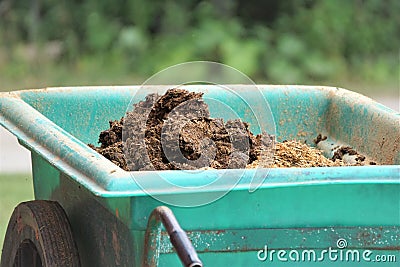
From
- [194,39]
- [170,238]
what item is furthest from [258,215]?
[194,39]

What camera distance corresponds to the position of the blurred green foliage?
6.91m

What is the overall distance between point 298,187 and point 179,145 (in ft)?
1.67

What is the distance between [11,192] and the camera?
15.1 ft

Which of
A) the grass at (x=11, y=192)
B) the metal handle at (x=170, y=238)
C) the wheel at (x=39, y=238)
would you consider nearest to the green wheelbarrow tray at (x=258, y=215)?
the metal handle at (x=170, y=238)

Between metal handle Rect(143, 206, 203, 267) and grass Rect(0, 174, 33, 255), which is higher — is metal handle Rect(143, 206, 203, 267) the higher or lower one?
the higher one

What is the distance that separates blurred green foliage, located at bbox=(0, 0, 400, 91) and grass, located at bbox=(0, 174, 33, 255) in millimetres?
1991

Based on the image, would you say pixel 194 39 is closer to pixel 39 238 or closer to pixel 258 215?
pixel 39 238

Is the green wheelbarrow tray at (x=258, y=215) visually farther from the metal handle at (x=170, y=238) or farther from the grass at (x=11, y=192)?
the grass at (x=11, y=192)

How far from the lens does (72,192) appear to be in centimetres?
221

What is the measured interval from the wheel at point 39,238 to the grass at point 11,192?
68.0 inches

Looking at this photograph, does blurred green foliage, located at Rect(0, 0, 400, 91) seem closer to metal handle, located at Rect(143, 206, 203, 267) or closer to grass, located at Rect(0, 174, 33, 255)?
grass, located at Rect(0, 174, 33, 255)

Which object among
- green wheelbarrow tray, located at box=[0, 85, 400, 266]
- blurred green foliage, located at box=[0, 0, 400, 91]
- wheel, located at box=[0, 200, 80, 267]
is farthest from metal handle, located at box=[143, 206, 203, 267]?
blurred green foliage, located at box=[0, 0, 400, 91]

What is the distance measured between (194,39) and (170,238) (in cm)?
544

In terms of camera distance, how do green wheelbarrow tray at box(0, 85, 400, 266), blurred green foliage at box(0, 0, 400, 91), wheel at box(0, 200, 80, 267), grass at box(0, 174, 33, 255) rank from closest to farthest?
green wheelbarrow tray at box(0, 85, 400, 266) → wheel at box(0, 200, 80, 267) → grass at box(0, 174, 33, 255) → blurred green foliage at box(0, 0, 400, 91)
